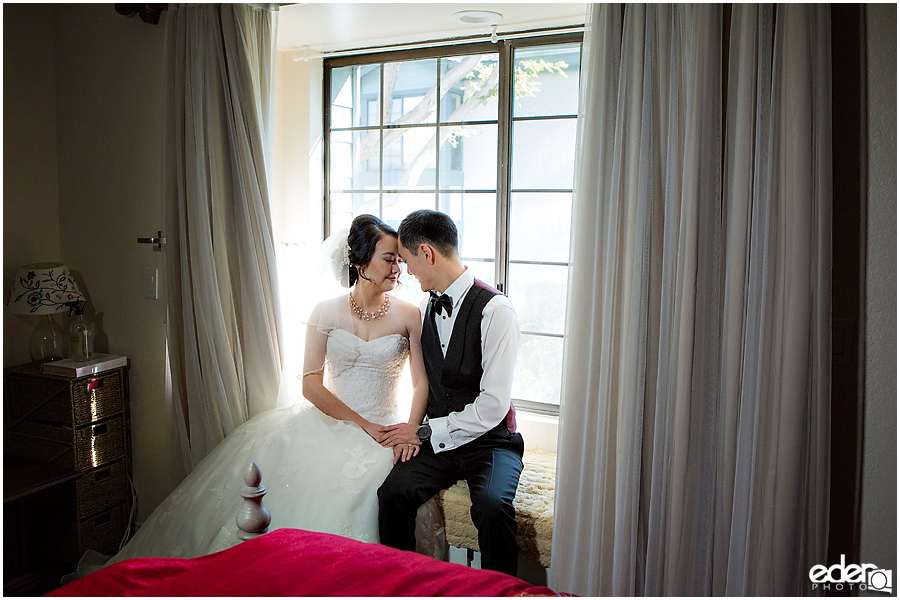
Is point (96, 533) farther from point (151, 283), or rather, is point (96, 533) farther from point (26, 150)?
point (26, 150)

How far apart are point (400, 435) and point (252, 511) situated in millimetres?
680

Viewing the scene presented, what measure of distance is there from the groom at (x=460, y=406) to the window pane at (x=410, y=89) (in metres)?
0.80

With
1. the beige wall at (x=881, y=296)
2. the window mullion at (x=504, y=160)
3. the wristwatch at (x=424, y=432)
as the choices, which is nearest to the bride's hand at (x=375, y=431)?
the wristwatch at (x=424, y=432)

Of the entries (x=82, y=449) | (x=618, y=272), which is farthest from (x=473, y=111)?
(x=82, y=449)

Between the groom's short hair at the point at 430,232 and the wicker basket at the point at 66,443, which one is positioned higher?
the groom's short hair at the point at 430,232

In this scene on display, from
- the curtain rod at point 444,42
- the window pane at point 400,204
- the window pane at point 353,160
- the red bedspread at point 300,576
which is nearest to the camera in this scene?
the red bedspread at point 300,576

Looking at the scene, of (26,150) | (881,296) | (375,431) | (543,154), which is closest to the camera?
(881,296)

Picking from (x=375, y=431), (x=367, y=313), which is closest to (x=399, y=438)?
(x=375, y=431)

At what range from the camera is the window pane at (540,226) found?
2799mm

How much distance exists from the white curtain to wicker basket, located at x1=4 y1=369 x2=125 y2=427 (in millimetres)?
307

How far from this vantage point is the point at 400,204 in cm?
308

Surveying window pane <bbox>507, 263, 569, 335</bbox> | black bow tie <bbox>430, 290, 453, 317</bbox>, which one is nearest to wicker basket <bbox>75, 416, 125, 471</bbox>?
black bow tie <bbox>430, 290, 453, 317</bbox>

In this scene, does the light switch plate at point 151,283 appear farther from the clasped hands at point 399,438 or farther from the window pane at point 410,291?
the clasped hands at point 399,438

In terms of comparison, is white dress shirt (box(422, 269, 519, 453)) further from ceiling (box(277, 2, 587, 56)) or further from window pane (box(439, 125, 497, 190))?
ceiling (box(277, 2, 587, 56))
